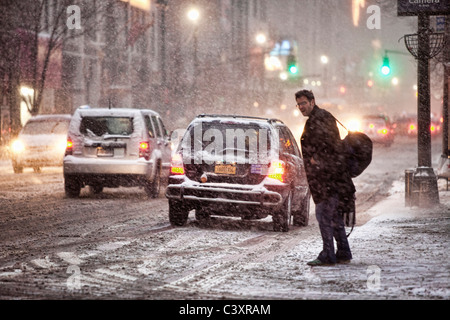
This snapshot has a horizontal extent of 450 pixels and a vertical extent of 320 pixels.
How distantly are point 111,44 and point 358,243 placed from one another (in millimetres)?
40652

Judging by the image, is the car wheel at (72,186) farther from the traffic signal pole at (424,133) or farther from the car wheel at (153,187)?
the traffic signal pole at (424,133)

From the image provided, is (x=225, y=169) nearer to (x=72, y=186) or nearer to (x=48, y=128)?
(x=72, y=186)

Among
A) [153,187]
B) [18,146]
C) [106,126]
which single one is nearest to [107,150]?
[106,126]

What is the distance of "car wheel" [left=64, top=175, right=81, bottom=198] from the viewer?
17.3 metres

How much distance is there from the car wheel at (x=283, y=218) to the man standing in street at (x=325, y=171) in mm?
3182

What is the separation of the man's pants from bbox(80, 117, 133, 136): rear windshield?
8.87 meters

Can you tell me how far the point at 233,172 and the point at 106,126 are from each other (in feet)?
18.5

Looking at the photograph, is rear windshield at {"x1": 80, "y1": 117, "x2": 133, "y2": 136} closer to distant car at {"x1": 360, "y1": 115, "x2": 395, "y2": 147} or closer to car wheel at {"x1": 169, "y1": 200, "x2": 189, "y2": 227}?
car wheel at {"x1": 169, "y1": 200, "x2": 189, "y2": 227}

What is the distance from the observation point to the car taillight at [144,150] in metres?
17.3

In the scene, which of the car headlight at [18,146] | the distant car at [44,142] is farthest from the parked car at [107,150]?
the car headlight at [18,146]

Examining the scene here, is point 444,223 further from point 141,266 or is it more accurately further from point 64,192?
point 64,192

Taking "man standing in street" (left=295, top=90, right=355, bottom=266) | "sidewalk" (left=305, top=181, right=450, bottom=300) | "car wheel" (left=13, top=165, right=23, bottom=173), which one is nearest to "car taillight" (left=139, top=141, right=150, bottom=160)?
"sidewalk" (left=305, top=181, right=450, bottom=300)

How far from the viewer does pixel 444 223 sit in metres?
12.6
